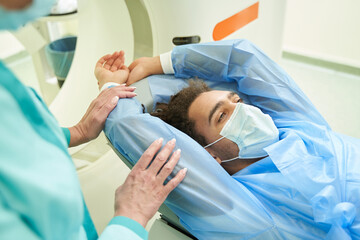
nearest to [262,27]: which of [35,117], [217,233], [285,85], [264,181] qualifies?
[285,85]

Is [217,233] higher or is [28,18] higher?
[28,18]

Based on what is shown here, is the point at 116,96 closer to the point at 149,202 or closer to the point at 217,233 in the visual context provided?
the point at 149,202

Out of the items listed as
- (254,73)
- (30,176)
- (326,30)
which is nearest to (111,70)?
(254,73)

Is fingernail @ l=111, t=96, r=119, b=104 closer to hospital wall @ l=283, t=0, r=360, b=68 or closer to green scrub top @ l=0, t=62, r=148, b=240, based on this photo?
green scrub top @ l=0, t=62, r=148, b=240

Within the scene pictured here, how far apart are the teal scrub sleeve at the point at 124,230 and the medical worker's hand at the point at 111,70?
0.70 m

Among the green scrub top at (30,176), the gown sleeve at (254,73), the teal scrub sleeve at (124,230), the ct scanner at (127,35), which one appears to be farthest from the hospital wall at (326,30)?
the green scrub top at (30,176)

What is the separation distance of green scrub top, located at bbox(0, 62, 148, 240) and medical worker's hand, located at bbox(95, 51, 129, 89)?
765mm

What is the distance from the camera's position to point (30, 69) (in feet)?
10.4

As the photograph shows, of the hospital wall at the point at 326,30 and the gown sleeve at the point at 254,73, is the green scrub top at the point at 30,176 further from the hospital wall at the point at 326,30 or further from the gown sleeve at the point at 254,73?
the hospital wall at the point at 326,30

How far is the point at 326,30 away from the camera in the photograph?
9.47 ft

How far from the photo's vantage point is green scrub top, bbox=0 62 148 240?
0.50m

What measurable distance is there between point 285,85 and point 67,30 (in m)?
2.24

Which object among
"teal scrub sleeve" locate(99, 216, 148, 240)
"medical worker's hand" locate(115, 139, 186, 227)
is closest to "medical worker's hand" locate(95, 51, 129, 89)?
"medical worker's hand" locate(115, 139, 186, 227)

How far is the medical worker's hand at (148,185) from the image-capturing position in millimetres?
874
